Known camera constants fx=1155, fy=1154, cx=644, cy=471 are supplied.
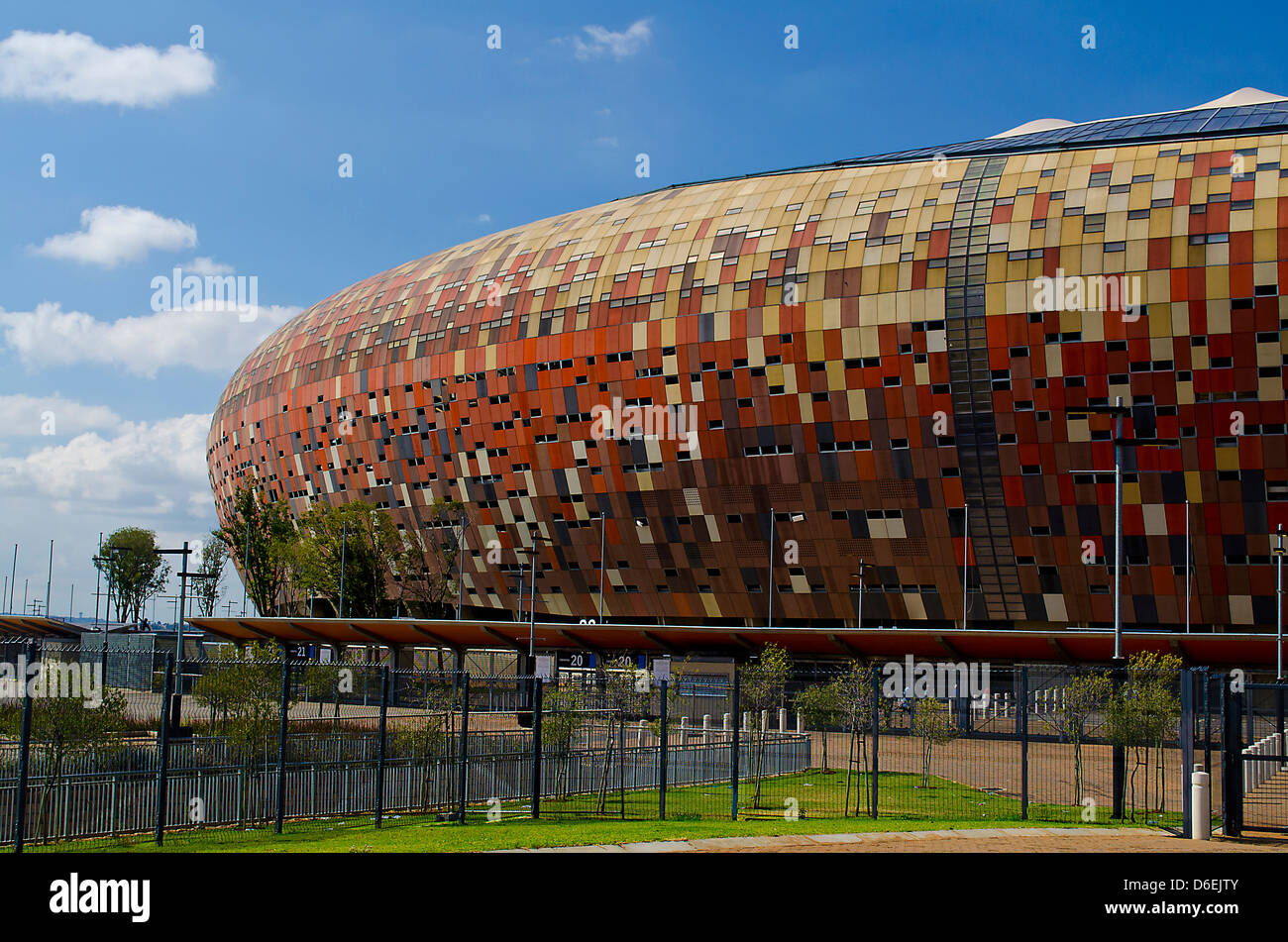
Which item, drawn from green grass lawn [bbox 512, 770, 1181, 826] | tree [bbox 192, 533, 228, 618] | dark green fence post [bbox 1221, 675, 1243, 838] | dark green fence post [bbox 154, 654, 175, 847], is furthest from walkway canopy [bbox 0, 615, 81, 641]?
dark green fence post [bbox 1221, 675, 1243, 838]

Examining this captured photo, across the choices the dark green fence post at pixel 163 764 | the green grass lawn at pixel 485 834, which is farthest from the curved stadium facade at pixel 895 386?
the dark green fence post at pixel 163 764

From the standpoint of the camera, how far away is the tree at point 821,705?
30.2 meters

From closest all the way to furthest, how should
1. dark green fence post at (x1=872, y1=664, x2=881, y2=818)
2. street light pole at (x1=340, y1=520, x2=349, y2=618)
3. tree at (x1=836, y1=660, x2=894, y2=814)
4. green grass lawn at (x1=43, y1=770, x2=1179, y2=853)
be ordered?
green grass lawn at (x1=43, y1=770, x2=1179, y2=853) → dark green fence post at (x1=872, y1=664, x2=881, y2=818) → tree at (x1=836, y1=660, x2=894, y2=814) → street light pole at (x1=340, y1=520, x2=349, y2=618)

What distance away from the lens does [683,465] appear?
66.0 metres

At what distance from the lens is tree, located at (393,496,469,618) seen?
7794 centimetres

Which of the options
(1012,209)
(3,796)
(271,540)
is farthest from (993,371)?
(271,540)

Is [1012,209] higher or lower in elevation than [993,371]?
higher

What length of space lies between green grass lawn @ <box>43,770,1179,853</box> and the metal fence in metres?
0.13

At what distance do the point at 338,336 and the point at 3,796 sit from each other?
70.6 meters

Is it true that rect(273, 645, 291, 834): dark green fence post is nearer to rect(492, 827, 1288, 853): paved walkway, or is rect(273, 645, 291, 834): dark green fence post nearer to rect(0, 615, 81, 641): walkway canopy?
rect(492, 827, 1288, 853): paved walkway

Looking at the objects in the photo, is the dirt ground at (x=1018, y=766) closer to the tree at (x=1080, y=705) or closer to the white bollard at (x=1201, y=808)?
the tree at (x=1080, y=705)

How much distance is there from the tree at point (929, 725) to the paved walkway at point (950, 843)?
10.1m
